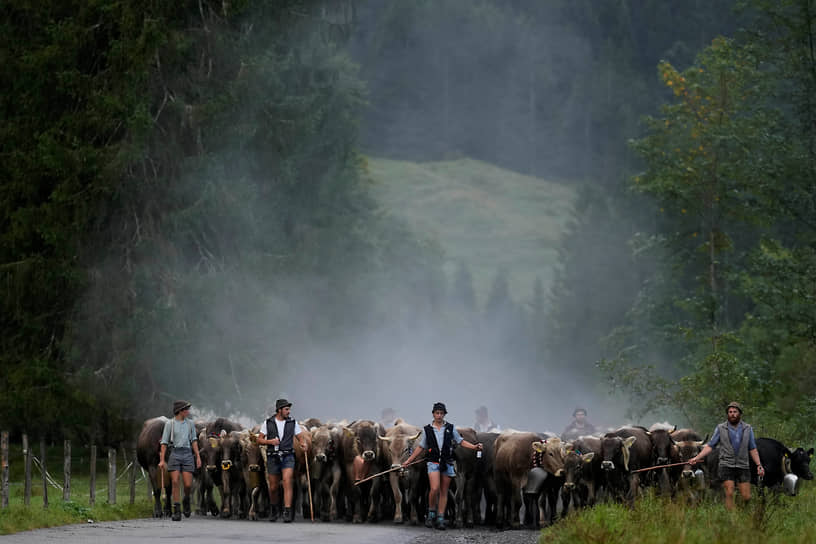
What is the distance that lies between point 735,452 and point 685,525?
13.6ft

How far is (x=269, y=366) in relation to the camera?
40688 millimetres

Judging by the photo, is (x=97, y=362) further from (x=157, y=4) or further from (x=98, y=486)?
(x=157, y=4)

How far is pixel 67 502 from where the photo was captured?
2097 centimetres

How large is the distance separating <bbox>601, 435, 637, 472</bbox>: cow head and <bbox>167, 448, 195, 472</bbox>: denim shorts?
6537 millimetres

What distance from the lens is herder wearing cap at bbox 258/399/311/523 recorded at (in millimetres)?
21877

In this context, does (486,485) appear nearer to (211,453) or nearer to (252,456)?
(252,456)

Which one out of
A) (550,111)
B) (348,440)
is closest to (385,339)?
(348,440)

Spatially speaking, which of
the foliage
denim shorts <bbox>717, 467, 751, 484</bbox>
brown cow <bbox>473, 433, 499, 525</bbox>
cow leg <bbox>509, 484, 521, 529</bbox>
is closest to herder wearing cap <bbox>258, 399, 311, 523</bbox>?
brown cow <bbox>473, 433, 499, 525</bbox>

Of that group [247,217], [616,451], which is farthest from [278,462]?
[247,217]

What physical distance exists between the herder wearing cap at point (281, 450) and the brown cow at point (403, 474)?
1625 mm

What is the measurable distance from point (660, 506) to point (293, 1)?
28703 millimetres

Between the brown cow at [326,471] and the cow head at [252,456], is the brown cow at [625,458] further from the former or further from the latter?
the cow head at [252,456]

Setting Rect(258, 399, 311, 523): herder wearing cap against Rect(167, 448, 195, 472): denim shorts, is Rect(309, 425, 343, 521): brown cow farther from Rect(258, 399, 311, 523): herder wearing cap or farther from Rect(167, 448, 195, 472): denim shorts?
Rect(167, 448, 195, 472): denim shorts

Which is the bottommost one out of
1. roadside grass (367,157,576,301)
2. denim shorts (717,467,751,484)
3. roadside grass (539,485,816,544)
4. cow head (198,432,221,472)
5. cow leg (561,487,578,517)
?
roadside grass (539,485,816,544)
